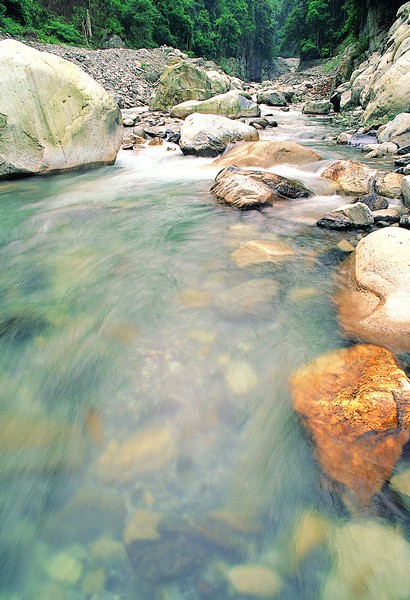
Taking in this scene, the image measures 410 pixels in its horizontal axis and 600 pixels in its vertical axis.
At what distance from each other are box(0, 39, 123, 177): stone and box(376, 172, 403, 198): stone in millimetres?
5229

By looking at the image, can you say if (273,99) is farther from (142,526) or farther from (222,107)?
(142,526)

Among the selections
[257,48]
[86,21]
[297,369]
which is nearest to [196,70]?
[297,369]

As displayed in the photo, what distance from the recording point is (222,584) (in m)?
1.24

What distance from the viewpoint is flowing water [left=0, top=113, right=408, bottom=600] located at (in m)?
1.29

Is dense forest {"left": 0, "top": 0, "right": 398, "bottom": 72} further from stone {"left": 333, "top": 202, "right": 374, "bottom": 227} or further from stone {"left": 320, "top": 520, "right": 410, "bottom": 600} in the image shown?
stone {"left": 320, "top": 520, "right": 410, "bottom": 600}

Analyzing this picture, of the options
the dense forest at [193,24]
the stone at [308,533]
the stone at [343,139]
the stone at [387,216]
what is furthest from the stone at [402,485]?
the dense forest at [193,24]

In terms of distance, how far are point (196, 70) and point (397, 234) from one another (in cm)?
1831

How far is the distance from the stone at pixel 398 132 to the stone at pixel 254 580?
939cm

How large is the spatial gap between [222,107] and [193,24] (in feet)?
127

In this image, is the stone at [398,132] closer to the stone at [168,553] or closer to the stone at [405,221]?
the stone at [405,221]

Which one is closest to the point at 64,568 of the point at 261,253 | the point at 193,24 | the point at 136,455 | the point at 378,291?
the point at 136,455

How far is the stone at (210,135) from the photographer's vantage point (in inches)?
318

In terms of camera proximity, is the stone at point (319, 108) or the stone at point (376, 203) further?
the stone at point (319, 108)

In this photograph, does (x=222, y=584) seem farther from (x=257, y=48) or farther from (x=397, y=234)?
(x=257, y=48)
